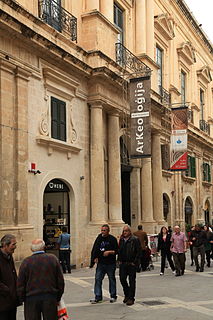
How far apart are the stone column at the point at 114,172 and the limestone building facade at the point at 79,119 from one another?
4 cm

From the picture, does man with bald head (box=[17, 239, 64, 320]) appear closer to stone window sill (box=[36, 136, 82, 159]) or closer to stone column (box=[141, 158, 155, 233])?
stone window sill (box=[36, 136, 82, 159])

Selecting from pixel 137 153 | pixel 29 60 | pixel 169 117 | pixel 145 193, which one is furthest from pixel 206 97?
pixel 29 60

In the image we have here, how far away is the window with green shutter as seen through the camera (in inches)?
653

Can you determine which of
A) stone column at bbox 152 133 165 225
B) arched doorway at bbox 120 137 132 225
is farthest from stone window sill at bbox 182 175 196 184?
arched doorway at bbox 120 137 132 225

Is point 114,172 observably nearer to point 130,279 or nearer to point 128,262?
point 128,262

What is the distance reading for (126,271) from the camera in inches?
403

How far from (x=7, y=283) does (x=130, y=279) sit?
14.5 feet

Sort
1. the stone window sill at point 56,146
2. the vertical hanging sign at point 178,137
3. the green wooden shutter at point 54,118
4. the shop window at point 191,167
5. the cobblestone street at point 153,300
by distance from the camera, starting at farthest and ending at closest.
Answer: the shop window at point 191,167 < the vertical hanging sign at point 178,137 < the green wooden shutter at point 54,118 < the stone window sill at point 56,146 < the cobblestone street at point 153,300

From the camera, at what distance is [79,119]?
18156 millimetres

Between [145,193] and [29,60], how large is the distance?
32.5ft

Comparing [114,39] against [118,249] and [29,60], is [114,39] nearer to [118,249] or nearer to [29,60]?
[29,60]

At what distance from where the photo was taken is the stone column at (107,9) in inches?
785

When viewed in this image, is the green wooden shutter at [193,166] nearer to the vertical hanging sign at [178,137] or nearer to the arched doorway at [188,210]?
the arched doorway at [188,210]

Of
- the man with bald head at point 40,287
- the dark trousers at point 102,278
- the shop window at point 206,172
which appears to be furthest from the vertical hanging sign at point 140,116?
the shop window at point 206,172
